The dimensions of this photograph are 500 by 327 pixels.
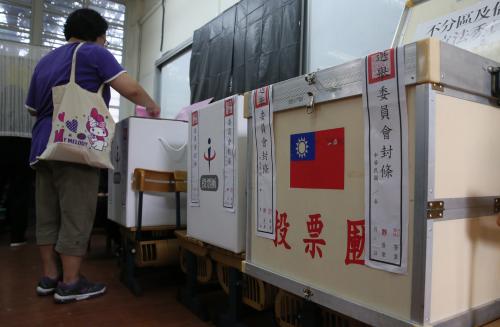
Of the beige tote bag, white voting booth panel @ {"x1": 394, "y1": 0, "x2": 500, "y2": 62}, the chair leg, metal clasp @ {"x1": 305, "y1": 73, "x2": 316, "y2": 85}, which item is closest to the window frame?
the beige tote bag

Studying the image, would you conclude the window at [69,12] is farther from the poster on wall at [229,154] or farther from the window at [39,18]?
the poster on wall at [229,154]

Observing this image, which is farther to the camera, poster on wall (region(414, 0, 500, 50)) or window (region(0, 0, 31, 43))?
window (region(0, 0, 31, 43))

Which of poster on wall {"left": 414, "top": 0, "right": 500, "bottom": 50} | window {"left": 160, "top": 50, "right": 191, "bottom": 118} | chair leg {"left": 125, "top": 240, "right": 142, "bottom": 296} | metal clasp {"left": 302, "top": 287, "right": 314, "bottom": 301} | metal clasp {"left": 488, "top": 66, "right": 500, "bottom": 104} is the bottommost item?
chair leg {"left": 125, "top": 240, "right": 142, "bottom": 296}

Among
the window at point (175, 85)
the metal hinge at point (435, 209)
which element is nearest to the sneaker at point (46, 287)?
the metal hinge at point (435, 209)

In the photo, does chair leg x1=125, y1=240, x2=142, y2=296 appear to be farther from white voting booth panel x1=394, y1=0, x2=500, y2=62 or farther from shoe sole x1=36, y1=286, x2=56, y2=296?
white voting booth panel x1=394, y1=0, x2=500, y2=62

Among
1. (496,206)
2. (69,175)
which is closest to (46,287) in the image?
(69,175)

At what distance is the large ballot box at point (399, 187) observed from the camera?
0.62 meters

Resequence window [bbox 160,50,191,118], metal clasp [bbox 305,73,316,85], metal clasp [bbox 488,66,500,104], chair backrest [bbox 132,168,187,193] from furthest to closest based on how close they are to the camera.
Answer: window [bbox 160,50,191,118], chair backrest [bbox 132,168,187,193], metal clasp [bbox 305,73,316,85], metal clasp [bbox 488,66,500,104]

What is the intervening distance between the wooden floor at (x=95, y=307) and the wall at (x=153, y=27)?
6.44 ft

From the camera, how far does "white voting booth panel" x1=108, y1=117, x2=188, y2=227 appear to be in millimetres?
1740

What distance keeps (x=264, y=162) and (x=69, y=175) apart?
1003mm

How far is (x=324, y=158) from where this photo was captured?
0.80m

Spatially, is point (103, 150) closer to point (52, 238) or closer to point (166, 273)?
point (52, 238)

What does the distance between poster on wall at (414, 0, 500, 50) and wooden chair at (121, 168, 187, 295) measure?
117 centimetres
